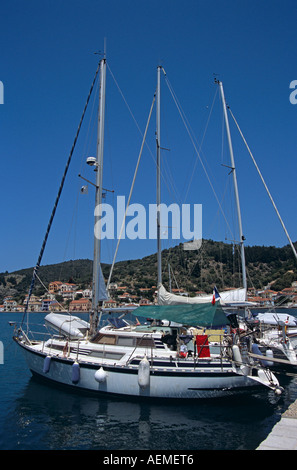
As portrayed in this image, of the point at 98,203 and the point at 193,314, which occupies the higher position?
the point at 98,203

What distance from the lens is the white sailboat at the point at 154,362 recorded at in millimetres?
11898

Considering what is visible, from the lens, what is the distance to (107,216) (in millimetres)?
17312

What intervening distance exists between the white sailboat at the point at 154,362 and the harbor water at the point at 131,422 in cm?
52

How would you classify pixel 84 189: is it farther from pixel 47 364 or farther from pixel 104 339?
pixel 47 364

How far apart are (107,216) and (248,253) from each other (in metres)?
145

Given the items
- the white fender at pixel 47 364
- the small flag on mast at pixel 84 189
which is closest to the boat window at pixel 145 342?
the white fender at pixel 47 364

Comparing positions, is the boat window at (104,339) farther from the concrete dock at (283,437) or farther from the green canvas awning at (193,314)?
the concrete dock at (283,437)

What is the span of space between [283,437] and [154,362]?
254 inches

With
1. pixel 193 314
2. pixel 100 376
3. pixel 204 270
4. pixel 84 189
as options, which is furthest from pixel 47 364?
pixel 204 270

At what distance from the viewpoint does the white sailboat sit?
11.9 metres

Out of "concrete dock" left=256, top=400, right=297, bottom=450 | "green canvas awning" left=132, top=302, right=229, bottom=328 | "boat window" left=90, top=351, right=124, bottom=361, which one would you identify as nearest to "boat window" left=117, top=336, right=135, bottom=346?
"boat window" left=90, top=351, right=124, bottom=361

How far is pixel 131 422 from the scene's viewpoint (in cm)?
1069

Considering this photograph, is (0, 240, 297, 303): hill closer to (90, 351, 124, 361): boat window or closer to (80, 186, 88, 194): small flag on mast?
(80, 186, 88, 194): small flag on mast
